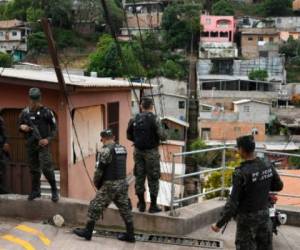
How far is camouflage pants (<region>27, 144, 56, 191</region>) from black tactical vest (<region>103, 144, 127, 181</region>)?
1.39 metres

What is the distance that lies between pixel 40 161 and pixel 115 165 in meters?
1.59

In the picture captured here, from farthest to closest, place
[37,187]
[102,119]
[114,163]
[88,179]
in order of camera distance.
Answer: [102,119]
[88,179]
[37,187]
[114,163]

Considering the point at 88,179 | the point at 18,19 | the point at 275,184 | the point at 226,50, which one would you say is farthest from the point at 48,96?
the point at 18,19

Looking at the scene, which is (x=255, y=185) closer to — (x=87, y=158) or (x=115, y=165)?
(x=115, y=165)

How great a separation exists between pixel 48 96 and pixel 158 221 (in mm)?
3679

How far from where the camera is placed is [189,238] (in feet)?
23.0

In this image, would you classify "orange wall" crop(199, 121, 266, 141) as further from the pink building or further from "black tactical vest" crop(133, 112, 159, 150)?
"black tactical vest" crop(133, 112, 159, 150)

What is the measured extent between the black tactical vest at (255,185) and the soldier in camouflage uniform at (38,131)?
3396mm

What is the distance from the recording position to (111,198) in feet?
20.7

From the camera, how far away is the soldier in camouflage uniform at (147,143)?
22.8 feet

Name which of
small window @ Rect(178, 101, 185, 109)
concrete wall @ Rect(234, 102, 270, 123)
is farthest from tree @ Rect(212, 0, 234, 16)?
concrete wall @ Rect(234, 102, 270, 123)

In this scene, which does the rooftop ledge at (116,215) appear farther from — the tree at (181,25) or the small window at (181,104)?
the tree at (181,25)

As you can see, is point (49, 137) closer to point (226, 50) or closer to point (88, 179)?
point (88, 179)

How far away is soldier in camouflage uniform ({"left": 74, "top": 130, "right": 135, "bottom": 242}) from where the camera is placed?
20.2 ft
